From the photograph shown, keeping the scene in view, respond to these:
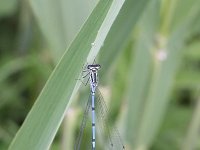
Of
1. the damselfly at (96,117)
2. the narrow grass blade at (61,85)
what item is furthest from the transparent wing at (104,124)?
the narrow grass blade at (61,85)

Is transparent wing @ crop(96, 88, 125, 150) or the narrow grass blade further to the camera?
transparent wing @ crop(96, 88, 125, 150)

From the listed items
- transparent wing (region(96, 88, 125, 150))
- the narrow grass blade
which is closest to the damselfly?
transparent wing (region(96, 88, 125, 150))

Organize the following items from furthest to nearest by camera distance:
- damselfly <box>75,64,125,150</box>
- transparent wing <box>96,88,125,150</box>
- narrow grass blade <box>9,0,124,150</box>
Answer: transparent wing <box>96,88,125,150</box> → damselfly <box>75,64,125,150</box> → narrow grass blade <box>9,0,124,150</box>

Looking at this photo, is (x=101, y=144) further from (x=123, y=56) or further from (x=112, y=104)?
(x=123, y=56)

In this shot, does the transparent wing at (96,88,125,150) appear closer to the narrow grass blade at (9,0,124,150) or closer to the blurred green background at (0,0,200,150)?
the blurred green background at (0,0,200,150)

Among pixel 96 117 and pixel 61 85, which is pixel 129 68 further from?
pixel 61 85

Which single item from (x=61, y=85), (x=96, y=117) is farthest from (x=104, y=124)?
(x=61, y=85)

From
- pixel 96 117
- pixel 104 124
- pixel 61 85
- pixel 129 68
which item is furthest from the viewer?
pixel 129 68

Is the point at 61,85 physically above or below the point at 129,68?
below
